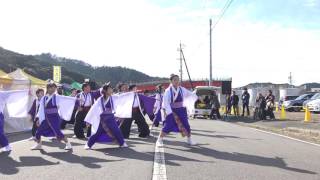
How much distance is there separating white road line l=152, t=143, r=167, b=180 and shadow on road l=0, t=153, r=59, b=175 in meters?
2.09

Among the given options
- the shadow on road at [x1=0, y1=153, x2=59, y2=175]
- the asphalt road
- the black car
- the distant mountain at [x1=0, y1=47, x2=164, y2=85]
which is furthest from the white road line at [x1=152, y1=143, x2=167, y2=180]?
the distant mountain at [x1=0, y1=47, x2=164, y2=85]

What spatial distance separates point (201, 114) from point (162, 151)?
22.9 m

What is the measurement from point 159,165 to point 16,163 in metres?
2.94

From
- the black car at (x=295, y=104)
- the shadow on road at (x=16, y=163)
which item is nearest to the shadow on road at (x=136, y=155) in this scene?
the shadow on road at (x=16, y=163)

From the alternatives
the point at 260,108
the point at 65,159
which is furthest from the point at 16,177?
the point at 260,108

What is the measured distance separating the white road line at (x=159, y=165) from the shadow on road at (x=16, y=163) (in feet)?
6.84

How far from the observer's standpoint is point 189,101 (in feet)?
47.0

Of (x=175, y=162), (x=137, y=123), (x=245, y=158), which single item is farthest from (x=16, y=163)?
(x=137, y=123)

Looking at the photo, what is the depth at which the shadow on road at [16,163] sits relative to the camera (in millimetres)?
9430

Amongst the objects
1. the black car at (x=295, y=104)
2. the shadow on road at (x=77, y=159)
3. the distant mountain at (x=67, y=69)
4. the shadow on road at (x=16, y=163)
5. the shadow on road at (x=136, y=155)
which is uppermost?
the distant mountain at (x=67, y=69)

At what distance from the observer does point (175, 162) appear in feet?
33.6

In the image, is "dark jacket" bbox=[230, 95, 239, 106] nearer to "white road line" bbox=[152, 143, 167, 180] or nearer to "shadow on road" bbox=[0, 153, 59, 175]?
"white road line" bbox=[152, 143, 167, 180]

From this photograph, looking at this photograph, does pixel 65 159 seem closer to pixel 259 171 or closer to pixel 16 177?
pixel 16 177

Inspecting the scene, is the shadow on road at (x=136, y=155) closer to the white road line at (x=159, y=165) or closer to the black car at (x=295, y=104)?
the white road line at (x=159, y=165)
